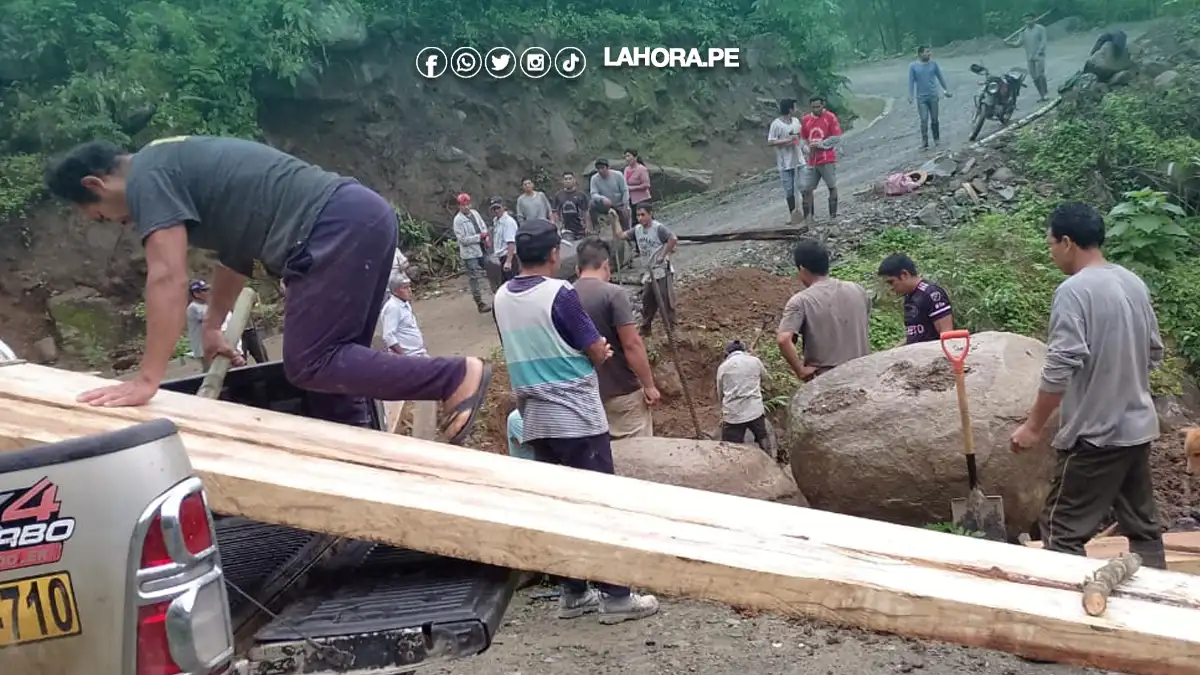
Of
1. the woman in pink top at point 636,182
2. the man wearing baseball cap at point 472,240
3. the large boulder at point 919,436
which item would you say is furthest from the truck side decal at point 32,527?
the woman in pink top at point 636,182

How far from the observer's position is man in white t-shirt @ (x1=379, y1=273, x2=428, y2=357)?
9367 millimetres

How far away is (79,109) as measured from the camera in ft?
56.8

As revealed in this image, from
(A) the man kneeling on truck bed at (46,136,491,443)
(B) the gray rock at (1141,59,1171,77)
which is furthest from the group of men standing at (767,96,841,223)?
(A) the man kneeling on truck bed at (46,136,491,443)

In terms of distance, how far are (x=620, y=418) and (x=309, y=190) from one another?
3087 mm

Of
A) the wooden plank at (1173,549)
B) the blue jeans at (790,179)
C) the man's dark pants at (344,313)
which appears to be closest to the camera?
the man's dark pants at (344,313)

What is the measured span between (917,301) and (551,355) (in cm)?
316

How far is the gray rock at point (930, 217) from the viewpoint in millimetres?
14477

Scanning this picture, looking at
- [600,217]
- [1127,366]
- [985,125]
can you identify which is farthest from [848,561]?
[985,125]

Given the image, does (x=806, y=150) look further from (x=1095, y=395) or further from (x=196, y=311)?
(x=1095, y=395)

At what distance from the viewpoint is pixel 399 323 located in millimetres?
9406

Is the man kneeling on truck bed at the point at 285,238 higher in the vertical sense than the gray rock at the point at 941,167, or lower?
higher

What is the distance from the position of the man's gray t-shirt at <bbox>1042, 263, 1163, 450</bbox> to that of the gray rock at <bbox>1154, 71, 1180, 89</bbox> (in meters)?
14.9

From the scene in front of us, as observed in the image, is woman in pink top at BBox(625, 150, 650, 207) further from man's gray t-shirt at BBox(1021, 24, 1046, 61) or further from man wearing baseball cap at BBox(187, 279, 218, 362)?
man's gray t-shirt at BBox(1021, 24, 1046, 61)

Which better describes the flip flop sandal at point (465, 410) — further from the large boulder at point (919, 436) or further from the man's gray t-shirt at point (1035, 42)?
the man's gray t-shirt at point (1035, 42)
